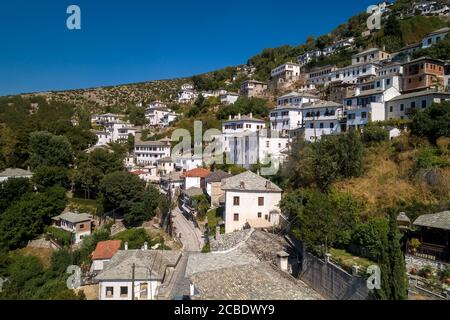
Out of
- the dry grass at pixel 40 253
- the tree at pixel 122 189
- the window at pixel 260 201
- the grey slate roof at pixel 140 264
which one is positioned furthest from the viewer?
the tree at pixel 122 189

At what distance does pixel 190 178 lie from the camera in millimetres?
41844

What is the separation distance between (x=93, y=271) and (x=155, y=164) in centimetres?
3317

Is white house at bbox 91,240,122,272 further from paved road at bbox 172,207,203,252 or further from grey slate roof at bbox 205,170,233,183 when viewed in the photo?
grey slate roof at bbox 205,170,233,183

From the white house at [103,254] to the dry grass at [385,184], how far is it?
20.4 metres

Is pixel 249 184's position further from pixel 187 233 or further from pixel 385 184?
pixel 385 184

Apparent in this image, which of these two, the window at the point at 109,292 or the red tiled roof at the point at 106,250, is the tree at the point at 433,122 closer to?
the window at the point at 109,292

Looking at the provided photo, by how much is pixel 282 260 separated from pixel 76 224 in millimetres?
28871

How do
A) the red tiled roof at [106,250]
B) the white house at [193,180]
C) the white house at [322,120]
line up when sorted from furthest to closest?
1. the white house at [193,180]
2. the white house at [322,120]
3. the red tiled roof at [106,250]

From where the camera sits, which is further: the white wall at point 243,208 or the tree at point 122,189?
the tree at point 122,189

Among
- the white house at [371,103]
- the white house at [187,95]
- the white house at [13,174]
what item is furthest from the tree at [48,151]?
the white house at [187,95]

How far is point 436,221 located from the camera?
46.7ft

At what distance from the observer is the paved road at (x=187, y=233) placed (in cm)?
2862

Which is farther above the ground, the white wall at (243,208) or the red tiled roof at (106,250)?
the white wall at (243,208)
